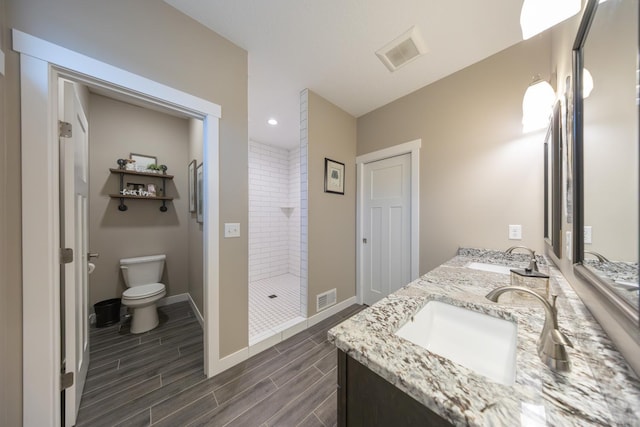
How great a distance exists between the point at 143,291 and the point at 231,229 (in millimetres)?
1356

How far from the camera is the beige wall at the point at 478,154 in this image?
1.64 metres

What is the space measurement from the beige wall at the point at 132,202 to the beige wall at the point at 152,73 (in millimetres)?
1647

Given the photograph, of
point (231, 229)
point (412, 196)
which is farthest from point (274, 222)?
point (412, 196)

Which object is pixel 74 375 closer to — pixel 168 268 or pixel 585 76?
pixel 168 268

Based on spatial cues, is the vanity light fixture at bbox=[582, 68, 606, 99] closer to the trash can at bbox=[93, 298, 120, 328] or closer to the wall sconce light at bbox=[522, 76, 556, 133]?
the wall sconce light at bbox=[522, 76, 556, 133]

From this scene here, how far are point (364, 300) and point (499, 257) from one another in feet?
5.20

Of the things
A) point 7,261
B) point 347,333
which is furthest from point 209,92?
point 347,333

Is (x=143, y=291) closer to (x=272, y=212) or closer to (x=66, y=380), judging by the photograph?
(x=66, y=380)

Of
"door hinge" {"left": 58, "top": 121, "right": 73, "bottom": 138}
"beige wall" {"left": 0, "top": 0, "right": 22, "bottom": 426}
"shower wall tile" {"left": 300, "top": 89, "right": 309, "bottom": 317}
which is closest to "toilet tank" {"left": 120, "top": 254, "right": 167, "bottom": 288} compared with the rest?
"beige wall" {"left": 0, "top": 0, "right": 22, "bottom": 426}

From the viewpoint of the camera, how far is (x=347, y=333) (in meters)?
0.65

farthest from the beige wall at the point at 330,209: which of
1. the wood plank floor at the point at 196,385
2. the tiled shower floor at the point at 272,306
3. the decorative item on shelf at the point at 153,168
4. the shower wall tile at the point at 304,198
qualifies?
the decorative item on shelf at the point at 153,168

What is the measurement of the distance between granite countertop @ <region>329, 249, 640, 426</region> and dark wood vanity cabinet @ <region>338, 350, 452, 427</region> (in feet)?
0.20

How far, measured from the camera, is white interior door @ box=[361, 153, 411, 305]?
2.38m

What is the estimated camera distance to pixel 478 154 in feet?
6.15
